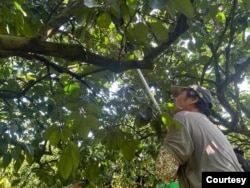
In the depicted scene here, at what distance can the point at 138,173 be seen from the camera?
12.4 ft

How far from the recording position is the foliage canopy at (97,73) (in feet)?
5.79

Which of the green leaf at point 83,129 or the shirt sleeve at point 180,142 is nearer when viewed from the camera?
the shirt sleeve at point 180,142

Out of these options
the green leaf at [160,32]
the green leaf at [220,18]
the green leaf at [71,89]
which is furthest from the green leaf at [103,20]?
the green leaf at [220,18]

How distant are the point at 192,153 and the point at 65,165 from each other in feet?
1.98

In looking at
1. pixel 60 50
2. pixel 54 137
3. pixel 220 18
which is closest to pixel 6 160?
pixel 54 137

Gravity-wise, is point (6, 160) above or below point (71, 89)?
below

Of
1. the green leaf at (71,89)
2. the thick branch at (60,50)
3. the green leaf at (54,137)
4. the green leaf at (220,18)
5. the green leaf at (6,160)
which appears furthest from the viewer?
the green leaf at (220,18)

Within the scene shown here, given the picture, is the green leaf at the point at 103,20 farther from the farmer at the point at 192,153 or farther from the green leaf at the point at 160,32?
the farmer at the point at 192,153

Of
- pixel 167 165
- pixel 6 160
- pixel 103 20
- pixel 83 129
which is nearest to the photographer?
pixel 103 20

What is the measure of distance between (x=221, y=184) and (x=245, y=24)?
1.62m

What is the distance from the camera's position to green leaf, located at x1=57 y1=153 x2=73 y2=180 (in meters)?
1.89

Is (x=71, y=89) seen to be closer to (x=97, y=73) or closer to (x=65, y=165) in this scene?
(x=97, y=73)

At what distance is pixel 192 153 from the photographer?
5.74 ft

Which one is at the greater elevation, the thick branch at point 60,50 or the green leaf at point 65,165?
the thick branch at point 60,50
